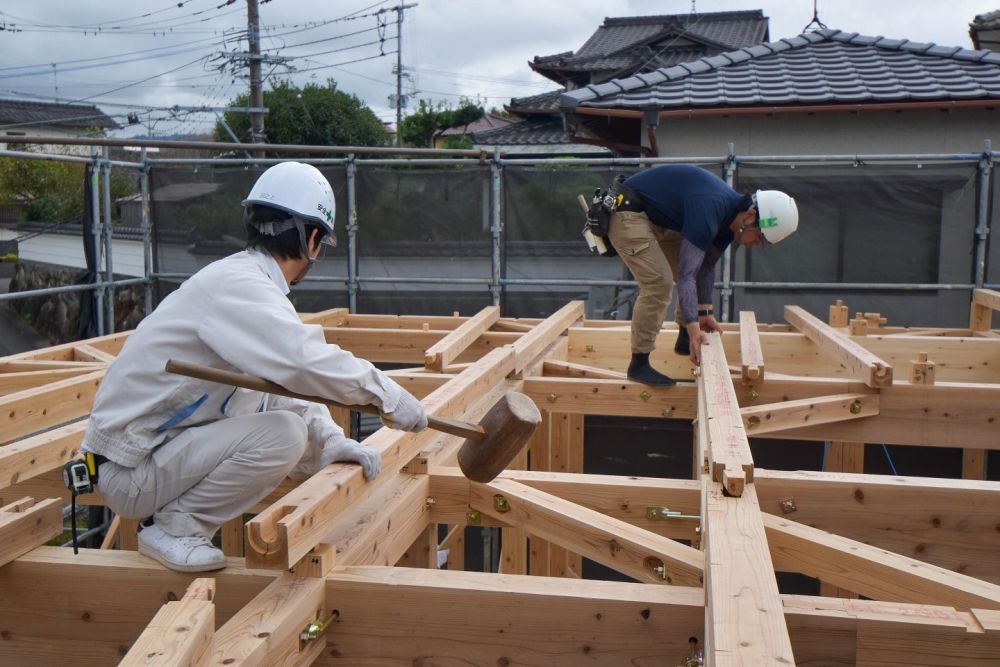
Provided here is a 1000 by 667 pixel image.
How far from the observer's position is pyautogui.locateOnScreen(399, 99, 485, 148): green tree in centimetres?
3156

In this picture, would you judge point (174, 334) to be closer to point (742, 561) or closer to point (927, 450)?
point (742, 561)

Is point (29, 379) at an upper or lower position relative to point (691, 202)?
lower

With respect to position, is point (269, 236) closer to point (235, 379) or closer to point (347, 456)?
point (235, 379)

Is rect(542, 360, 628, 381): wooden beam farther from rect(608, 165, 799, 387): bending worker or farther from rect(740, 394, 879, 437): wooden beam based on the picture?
rect(740, 394, 879, 437): wooden beam

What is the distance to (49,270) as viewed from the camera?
1092cm

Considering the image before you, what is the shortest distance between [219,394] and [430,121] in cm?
3009

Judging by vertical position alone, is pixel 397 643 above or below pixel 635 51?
below

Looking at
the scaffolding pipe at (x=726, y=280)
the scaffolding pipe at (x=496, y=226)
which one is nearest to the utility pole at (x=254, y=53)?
the scaffolding pipe at (x=496, y=226)

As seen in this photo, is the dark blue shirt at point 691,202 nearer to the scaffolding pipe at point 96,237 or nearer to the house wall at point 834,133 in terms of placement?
the house wall at point 834,133

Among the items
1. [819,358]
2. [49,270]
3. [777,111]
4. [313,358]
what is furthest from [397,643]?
[49,270]

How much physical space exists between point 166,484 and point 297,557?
0.59 meters

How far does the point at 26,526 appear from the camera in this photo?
108 inches

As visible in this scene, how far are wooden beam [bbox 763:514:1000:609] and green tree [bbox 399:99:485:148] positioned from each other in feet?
97.6

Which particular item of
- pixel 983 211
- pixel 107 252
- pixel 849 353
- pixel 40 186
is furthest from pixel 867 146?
pixel 40 186
